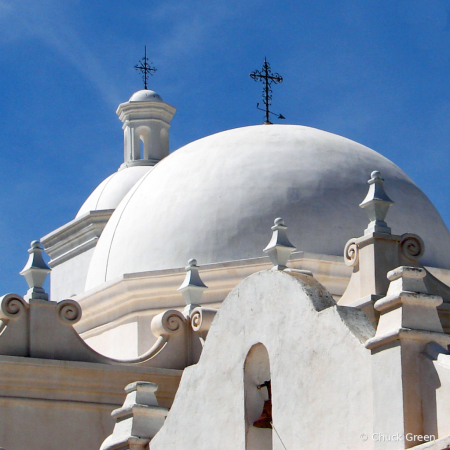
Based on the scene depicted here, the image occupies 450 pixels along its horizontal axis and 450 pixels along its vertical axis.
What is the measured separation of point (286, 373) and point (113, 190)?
1574 centimetres

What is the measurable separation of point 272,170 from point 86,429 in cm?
595

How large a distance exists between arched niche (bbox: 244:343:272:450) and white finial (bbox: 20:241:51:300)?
5.12 meters

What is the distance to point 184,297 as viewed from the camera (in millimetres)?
17141

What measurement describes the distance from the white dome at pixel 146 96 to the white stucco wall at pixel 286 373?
14605 mm

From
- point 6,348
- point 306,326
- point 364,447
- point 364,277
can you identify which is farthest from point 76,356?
point 364,447

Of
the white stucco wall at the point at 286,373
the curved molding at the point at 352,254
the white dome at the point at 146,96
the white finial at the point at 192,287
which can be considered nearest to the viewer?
the white stucco wall at the point at 286,373

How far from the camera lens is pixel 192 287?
17.0 m

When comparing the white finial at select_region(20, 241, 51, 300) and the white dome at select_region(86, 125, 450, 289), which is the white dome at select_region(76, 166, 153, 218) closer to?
the white dome at select_region(86, 125, 450, 289)

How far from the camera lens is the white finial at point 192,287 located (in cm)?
1700

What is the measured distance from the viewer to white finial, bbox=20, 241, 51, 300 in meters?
15.7

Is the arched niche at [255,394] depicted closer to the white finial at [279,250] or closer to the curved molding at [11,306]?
the white finial at [279,250]

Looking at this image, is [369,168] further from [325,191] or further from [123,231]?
[123,231]

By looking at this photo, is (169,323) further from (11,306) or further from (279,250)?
(279,250)

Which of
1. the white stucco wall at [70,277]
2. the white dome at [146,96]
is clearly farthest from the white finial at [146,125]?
the white stucco wall at [70,277]
